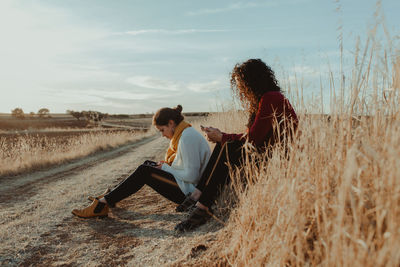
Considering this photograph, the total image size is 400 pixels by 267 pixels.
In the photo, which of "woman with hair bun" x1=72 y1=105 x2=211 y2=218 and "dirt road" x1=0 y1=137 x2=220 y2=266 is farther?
"woman with hair bun" x1=72 y1=105 x2=211 y2=218

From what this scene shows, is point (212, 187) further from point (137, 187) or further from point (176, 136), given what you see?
point (137, 187)

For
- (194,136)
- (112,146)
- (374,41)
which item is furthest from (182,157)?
(112,146)

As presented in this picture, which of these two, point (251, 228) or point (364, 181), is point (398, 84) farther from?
point (251, 228)

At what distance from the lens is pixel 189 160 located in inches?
120

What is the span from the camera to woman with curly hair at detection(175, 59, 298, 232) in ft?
8.48

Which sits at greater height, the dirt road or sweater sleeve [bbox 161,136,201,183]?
sweater sleeve [bbox 161,136,201,183]

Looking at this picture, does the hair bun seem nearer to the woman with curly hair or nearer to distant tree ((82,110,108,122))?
the woman with curly hair

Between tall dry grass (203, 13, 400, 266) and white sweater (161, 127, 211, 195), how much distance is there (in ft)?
3.43

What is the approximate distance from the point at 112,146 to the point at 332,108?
11.4 metres

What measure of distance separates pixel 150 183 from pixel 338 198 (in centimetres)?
233

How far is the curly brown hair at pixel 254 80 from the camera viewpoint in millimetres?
2840

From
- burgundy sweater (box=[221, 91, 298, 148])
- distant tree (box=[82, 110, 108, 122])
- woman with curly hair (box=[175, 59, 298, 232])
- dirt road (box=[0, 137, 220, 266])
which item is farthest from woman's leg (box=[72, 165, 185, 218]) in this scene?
distant tree (box=[82, 110, 108, 122])

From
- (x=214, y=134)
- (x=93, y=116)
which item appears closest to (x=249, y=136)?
(x=214, y=134)

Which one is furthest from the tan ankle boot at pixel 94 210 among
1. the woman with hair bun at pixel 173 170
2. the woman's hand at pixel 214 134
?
the woman's hand at pixel 214 134
